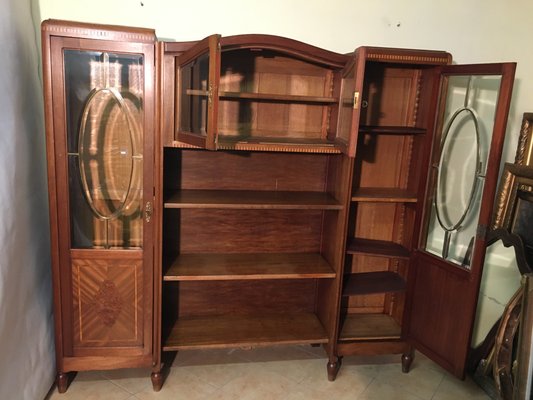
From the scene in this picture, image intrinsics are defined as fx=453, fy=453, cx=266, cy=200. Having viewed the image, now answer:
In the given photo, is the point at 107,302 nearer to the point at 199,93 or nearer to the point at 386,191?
the point at 199,93

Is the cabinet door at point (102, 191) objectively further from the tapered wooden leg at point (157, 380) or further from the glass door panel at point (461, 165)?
the glass door panel at point (461, 165)

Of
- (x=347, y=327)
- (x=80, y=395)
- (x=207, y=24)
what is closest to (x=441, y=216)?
(x=347, y=327)

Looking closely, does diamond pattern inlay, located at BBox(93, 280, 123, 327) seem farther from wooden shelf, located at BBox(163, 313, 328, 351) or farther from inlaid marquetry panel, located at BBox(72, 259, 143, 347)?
wooden shelf, located at BBox(163, 313, 328, 351)

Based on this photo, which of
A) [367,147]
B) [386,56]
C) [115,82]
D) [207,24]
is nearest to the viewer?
[115,82]

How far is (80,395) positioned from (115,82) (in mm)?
1309

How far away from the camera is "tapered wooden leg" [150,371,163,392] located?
195cm

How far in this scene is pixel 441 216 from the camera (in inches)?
82.8

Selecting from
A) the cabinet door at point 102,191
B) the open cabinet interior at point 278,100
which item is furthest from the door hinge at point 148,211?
Result: the open cabinet interior at point 278,100

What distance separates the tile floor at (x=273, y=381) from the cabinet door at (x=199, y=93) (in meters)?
1.10

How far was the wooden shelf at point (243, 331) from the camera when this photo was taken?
2.02 m

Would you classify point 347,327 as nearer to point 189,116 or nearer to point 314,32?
→ point 189,116

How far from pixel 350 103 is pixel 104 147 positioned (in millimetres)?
986

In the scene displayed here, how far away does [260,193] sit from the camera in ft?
6.91

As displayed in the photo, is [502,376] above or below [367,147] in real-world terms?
below
